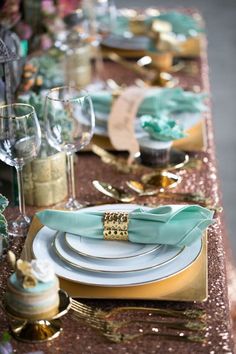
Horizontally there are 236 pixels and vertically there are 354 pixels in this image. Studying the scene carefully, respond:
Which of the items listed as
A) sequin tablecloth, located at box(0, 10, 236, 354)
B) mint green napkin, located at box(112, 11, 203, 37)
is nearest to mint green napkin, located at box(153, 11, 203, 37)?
mint green napkin, located at box(112, 11, 203, 37)

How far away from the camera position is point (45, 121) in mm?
1540

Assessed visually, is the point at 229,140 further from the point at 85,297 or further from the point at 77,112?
the point at 85,297

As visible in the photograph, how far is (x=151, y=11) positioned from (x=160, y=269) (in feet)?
5.78

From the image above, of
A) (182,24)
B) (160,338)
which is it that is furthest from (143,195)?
(182,24)

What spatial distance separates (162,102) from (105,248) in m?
0.71

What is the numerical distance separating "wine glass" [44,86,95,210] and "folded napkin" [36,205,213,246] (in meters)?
0.19

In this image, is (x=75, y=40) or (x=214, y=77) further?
(x=214, y=77)

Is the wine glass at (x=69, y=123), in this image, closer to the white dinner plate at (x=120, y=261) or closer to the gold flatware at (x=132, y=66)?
the white dinner plate at (x=120, y=261)

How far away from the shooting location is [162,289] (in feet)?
4.20

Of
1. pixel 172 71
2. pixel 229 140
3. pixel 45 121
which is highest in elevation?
pixel 45 121

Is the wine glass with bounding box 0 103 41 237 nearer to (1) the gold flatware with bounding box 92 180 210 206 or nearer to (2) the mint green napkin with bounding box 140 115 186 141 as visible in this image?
(1) the gold flatware with bounding box 92 180 210 206

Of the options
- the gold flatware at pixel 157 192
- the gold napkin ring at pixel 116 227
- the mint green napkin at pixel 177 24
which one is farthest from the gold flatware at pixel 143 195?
the mint green napkin at pixel 177 24

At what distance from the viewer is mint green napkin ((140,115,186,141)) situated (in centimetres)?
172

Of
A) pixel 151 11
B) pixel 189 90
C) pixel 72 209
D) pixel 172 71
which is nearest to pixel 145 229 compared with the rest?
pixel 72 209
